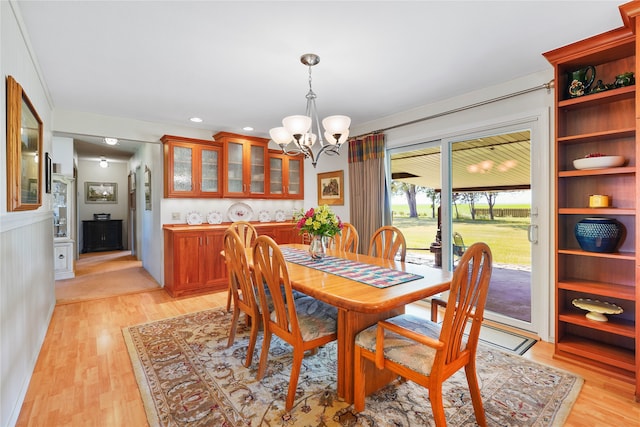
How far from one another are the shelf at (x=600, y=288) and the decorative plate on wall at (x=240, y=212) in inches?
158

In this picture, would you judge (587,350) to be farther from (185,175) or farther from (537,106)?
(185,175)

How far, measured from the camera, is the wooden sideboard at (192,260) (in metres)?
3.91

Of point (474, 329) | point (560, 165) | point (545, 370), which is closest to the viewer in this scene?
point (474, 329)

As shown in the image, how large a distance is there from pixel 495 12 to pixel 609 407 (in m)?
2.46

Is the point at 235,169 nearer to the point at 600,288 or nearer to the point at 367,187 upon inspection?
the point at 367,187

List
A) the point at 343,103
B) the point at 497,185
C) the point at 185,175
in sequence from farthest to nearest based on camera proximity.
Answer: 1. the point at 185,175
2. the point at 343,103
3. the point at 497,185

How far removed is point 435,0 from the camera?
1.79m

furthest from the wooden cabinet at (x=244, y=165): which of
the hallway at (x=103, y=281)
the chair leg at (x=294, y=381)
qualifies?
the chair leg at (x=294, y=381)

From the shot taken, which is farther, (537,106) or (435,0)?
(537,106)

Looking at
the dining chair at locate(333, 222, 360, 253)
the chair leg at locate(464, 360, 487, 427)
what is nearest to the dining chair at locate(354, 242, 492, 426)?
the chair leg at locate(464, 360, 487, 427)

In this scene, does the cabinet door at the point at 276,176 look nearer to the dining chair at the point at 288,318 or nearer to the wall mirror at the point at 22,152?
the wall mirror at the point at 22,152

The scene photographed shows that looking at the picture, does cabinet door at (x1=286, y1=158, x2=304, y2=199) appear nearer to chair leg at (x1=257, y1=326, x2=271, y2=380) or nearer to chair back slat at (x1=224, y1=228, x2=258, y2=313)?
chair back slat at (x1=224, y1=228, x2=258, y2=313)


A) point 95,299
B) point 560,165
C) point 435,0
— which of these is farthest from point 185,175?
point 560,165

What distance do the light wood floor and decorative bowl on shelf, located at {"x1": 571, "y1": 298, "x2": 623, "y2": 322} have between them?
1.28ft
